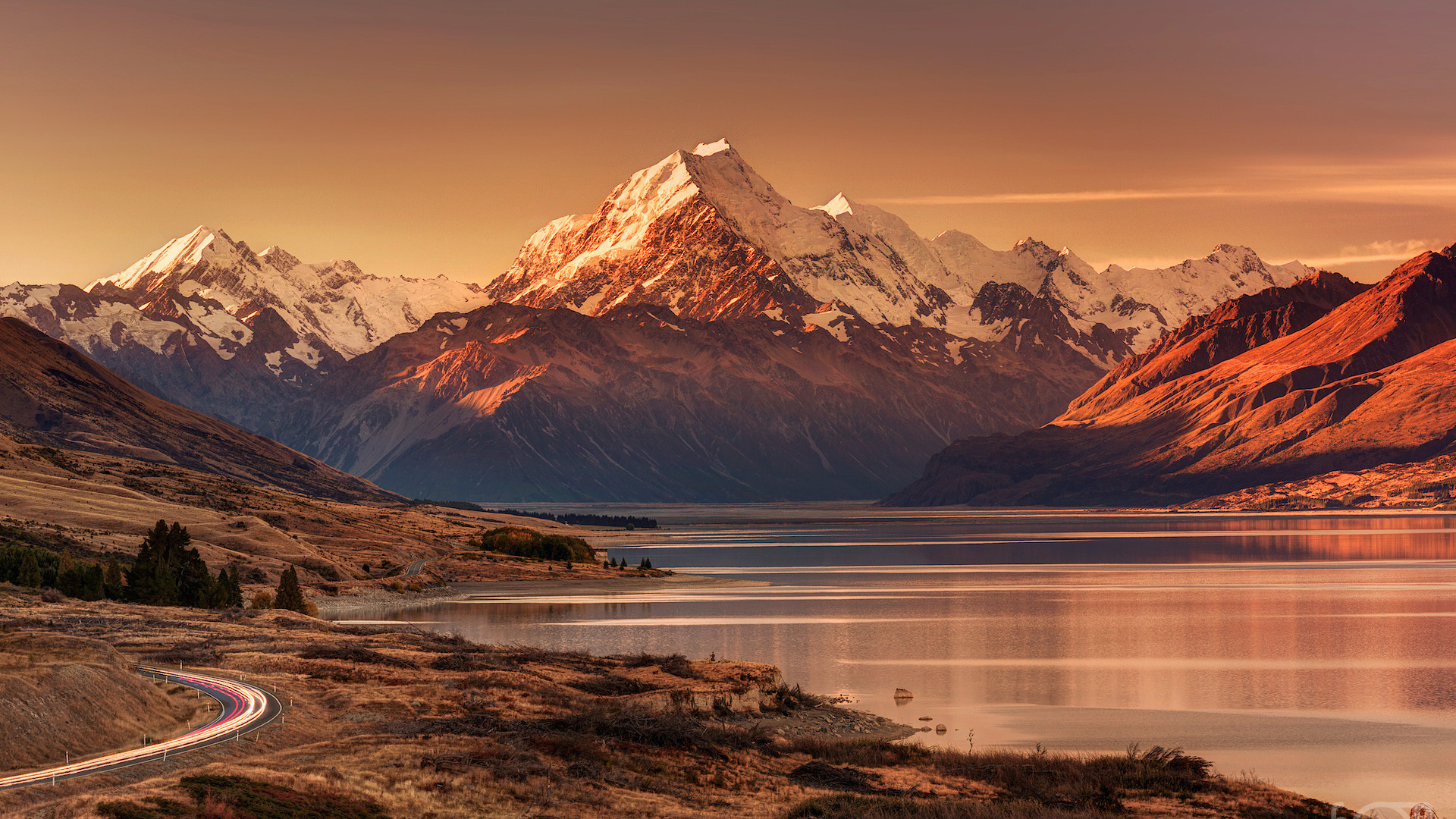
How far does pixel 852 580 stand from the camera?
7328 inches

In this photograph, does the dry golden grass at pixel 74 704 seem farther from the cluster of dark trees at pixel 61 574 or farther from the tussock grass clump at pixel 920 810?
the cluster of dark trees at pixel 61 574

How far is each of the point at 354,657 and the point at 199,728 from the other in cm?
2435

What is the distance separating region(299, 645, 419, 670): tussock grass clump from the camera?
7469cm

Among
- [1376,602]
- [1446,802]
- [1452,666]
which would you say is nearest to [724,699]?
[1446,802]

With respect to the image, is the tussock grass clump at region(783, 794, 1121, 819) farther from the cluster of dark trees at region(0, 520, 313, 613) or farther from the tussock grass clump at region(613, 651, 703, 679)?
the cluster of dark trees at region(0, 520, 313, 613)

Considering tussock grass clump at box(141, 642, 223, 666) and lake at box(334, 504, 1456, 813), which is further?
tussock grass clump at box(141, 642, 223, 666)

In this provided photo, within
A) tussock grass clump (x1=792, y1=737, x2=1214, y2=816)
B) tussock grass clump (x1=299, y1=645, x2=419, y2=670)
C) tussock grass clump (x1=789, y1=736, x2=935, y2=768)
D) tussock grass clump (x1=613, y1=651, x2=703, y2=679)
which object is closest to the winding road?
tussock grass clump (x1=299, y1=645, x2=419, y2=670)

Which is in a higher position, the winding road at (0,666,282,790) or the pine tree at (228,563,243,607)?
the pine tree at (228,563,243,607)

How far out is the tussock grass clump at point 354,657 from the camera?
74688mm

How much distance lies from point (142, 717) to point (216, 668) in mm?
18426

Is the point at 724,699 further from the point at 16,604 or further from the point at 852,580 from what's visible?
the point at 852,580

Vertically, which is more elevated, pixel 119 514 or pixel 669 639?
pixel 119 514

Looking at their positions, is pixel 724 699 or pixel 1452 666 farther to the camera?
pixel 1452 666

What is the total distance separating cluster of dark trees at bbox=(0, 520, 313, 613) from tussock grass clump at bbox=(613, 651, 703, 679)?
40693mm
